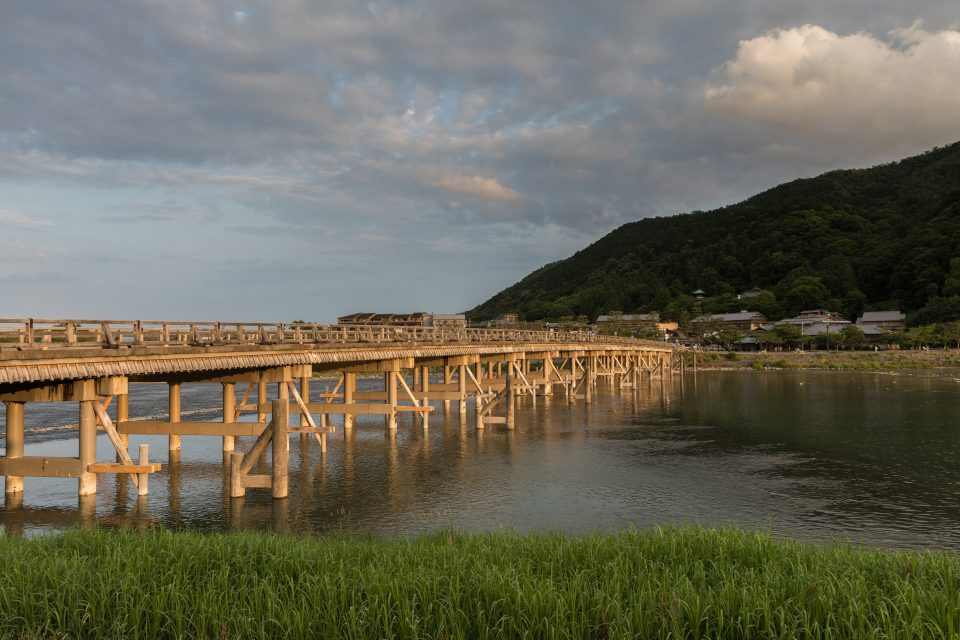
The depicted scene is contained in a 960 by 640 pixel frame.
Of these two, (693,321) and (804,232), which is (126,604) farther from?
(804,232)

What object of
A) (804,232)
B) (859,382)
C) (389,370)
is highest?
(804,232)

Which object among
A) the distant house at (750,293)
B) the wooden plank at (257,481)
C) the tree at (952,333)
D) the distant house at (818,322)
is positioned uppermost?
the distant house at (750,293)

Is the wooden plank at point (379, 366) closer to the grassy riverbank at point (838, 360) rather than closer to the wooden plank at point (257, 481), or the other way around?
the wooden plank at point (257, 481)

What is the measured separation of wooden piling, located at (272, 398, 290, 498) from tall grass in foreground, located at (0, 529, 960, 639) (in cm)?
799

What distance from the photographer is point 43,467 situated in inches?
698

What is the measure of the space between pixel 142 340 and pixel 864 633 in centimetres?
1815

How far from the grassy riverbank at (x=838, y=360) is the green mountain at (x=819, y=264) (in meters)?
20.0

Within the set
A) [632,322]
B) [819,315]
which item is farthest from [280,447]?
[819,315]

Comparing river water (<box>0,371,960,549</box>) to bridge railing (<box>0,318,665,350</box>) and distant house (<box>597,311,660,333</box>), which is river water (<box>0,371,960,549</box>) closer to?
bridge railing (<box>0,318,665,350</box>)

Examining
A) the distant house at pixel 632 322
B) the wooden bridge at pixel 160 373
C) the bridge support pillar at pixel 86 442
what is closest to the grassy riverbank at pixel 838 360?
the distant house at pixel 632 322

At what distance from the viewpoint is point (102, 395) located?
18.3 m

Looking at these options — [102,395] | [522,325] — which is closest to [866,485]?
[102,395]

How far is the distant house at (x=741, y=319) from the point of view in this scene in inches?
5408

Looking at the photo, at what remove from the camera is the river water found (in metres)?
18.2
